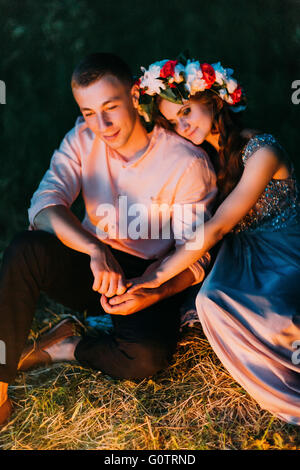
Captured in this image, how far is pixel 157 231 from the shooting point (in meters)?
2.52

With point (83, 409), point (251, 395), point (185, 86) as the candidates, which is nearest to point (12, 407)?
point (83, 409)

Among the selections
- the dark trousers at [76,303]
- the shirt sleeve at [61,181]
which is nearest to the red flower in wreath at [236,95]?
the shirt sleeve at [61,181]

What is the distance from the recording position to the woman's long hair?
92.3 inches

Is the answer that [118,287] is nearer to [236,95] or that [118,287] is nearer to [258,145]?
[258,145]

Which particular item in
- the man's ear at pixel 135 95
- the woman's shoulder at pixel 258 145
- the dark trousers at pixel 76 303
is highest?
the man's ear at pixel 135 95

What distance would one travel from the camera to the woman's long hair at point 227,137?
2.34 metres

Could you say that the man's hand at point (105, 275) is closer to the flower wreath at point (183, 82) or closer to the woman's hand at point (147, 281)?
the woman's hand at point (147, 281)

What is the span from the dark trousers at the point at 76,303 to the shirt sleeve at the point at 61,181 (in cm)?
20

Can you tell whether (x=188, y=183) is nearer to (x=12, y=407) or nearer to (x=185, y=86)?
(x=185, y=86)

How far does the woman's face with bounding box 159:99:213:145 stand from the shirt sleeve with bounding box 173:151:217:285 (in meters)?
0.12

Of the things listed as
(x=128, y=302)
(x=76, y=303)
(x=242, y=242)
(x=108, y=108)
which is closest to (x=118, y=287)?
(x=128, y=302)

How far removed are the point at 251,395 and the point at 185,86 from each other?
1329 mm

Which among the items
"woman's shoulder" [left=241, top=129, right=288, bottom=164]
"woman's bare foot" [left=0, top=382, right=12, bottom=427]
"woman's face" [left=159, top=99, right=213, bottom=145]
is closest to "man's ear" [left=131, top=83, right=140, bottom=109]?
"woman's face" [left=159, top=99, right=213, bottom=145]
